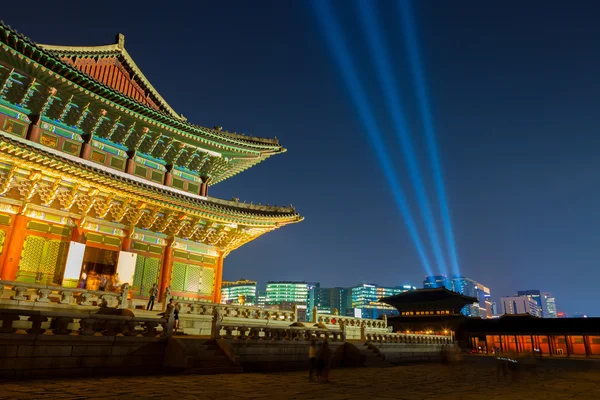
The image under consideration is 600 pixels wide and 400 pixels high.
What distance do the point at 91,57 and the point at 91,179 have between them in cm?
1010

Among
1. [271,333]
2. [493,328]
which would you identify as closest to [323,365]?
[271,333]

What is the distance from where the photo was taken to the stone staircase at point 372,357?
18.7 metres

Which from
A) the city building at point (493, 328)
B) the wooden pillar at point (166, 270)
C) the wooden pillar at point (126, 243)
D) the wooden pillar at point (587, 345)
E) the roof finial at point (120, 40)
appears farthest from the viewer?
the city building at point (493, 328)

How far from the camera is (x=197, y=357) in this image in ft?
40.9

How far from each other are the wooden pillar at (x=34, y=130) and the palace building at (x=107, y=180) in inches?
2.0

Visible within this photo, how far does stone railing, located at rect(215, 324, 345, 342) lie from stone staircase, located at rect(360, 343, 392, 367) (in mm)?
1473

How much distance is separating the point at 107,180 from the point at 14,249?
16.1 feet

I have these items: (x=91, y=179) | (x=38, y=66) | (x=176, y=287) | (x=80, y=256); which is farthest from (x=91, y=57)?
(x=176, y=287)

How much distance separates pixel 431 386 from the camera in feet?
38.1

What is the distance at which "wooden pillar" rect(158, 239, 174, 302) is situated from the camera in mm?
22594

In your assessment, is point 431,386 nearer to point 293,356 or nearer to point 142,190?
point 293,356

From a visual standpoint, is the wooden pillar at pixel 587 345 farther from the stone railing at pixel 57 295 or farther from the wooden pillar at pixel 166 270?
the stone railing at pixel 57 295

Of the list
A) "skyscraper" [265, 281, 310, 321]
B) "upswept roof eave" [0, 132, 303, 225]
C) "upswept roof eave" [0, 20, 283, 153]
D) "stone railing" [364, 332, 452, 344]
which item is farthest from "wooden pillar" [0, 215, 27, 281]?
"skyscraper" [265, 281, 310, 321]

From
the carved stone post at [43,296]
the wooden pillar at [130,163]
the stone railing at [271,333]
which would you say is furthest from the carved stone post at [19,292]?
the wooden pillar at [130,163]
